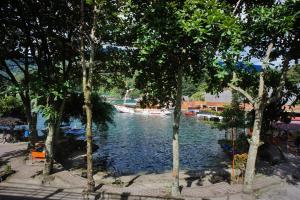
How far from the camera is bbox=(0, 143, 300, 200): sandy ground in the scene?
1973cm

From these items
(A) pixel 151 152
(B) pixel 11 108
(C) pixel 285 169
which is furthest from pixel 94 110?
(C) pixel 285 169

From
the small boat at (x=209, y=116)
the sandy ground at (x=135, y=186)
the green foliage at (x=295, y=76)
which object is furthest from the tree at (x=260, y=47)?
the small boat at (x=209, y=116)

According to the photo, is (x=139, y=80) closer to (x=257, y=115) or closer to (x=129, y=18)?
(x=129, y=18)

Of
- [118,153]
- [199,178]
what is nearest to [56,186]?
[199,178]

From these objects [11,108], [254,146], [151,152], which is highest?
[11,108]

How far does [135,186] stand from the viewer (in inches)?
894

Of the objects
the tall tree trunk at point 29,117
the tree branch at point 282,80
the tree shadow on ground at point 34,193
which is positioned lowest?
the tree shadow on ground at point 34,193

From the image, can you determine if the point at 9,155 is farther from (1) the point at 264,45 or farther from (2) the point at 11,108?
(1) the point at 264,45

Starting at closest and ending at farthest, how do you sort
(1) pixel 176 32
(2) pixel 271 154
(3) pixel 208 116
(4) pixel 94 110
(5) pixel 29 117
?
(1) pixel 176 32, (5) pixel 29 117, (2) pixel 271 154, (4) pixel 94 110, (3) pixel 208 116

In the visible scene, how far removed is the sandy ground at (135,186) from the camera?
1973 cm

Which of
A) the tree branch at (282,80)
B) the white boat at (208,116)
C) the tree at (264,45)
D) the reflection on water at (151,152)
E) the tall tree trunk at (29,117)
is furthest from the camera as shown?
the white boat at (208,116)

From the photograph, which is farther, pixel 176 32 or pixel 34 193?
pixel 34 193

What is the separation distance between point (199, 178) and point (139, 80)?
334 inches

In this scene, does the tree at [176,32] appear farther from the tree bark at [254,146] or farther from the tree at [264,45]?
the tree bark at [254,146]
